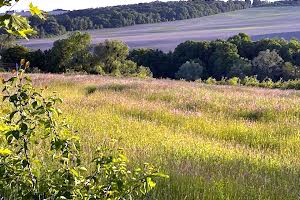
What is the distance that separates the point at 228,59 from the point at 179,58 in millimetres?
11839

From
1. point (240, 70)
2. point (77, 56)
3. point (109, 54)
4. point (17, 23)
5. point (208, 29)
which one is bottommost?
point (240, 70)

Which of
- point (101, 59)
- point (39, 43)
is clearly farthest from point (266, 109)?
point (39, 43)

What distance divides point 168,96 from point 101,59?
5116 centimetres

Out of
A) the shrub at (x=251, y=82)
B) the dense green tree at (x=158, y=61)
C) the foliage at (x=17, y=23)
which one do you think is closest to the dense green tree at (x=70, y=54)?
the dense green tree at (x=158, y=61)

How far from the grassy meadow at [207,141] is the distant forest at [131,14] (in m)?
78.1

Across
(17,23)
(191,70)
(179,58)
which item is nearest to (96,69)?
(191,70)

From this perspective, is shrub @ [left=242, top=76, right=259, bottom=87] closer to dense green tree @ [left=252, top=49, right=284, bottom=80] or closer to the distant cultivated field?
dense green tree @ [left=252, top=49, right=284, bottom=80]

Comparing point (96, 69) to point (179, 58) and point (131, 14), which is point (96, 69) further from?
point (131, 14)

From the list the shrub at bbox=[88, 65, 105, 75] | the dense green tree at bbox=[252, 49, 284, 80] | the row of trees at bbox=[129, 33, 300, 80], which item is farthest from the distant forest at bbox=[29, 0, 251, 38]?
the dense green tree at bbox=[252, 49, 284, 80]

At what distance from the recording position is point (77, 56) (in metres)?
60.9

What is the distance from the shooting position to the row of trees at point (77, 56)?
59500mm

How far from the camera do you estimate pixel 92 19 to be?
10112 cm

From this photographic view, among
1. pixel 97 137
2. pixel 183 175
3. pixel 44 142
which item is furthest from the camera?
pixel 97 137

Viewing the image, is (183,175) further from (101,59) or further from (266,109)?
(101,59)
